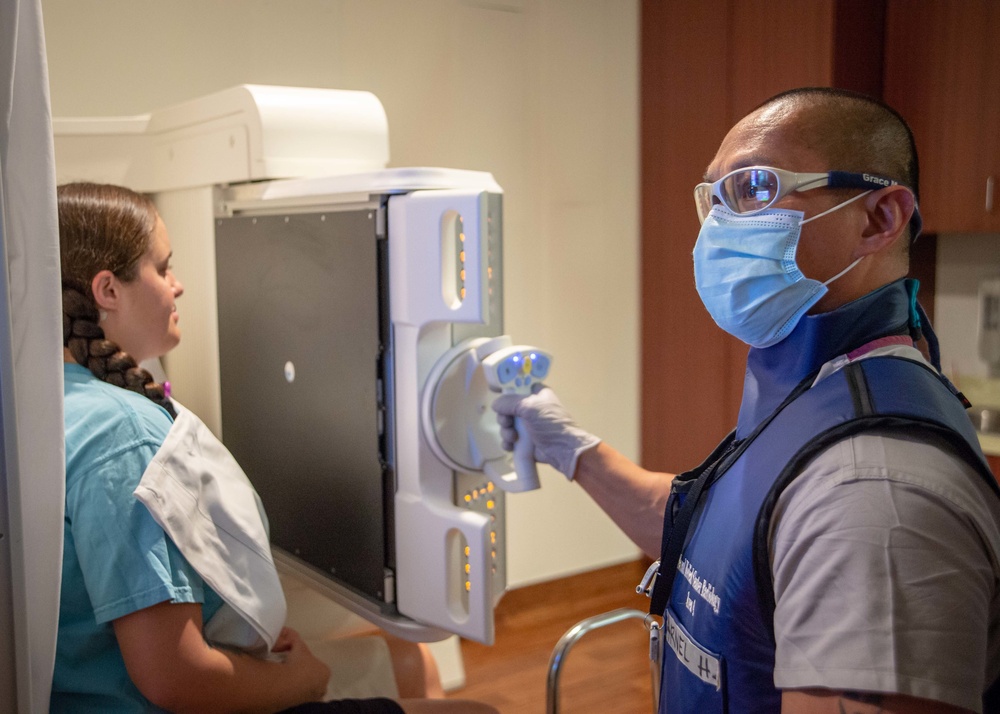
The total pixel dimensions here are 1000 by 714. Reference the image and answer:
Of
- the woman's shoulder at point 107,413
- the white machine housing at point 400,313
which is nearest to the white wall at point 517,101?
the white machine housing at point 400,313

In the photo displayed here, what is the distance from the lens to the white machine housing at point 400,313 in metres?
1.52

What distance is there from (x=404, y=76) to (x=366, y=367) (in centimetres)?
163

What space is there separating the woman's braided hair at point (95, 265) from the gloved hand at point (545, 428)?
0.56 meters

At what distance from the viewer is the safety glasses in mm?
1083

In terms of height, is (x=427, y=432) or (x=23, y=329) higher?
(x=23, y=329)

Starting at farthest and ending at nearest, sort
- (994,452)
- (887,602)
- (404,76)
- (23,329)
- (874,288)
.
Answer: (404,76) → (994,452) → (874,288) → (23,329) → (887,602)

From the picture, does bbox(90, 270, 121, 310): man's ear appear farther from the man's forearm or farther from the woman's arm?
the man's forearm

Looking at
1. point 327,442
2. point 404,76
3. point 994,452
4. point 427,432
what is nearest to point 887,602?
point 427,432

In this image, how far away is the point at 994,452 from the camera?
269 cm

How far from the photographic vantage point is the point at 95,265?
146 cm

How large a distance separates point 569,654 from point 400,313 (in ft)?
5.21

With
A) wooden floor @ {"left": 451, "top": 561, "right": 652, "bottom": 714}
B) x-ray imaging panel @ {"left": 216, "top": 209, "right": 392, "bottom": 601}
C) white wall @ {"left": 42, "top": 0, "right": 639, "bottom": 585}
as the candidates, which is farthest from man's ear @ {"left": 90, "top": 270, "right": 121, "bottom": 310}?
wooden floor @ {"left": 451, "top": 561, "right": 652, "bottom": 714}

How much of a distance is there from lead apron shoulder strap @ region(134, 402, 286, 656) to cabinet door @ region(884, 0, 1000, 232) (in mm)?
2323

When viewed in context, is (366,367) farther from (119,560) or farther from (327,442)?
(119,560)
